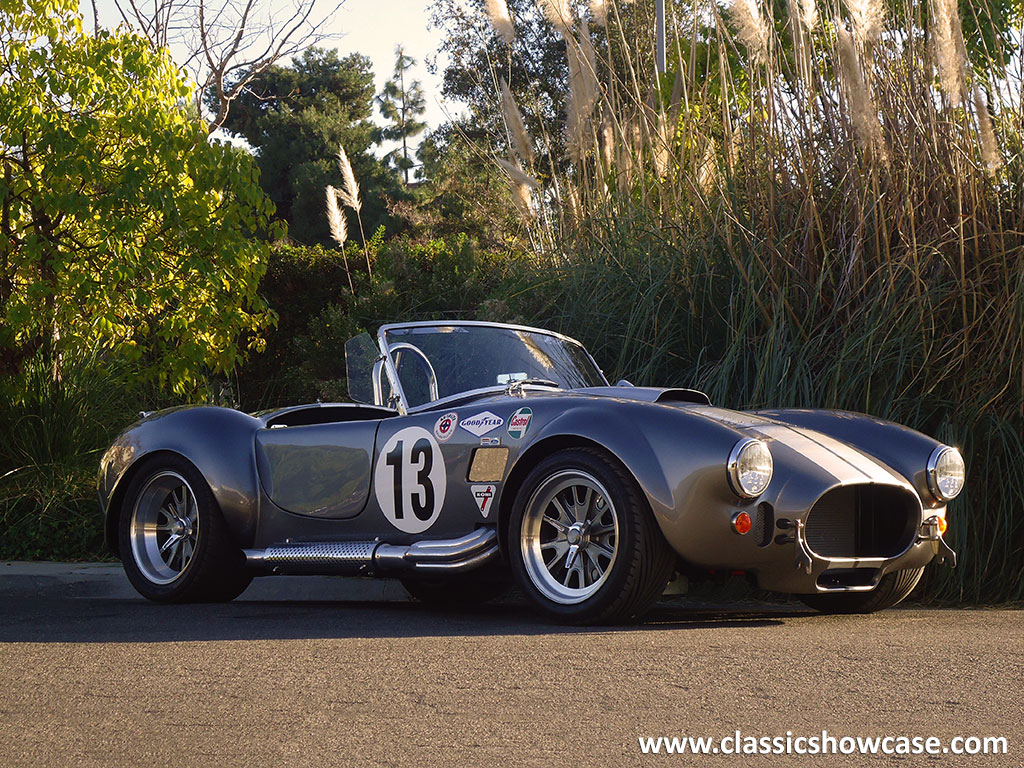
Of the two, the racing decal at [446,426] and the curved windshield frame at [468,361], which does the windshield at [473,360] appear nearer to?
the curved windshield frame at [468,361]

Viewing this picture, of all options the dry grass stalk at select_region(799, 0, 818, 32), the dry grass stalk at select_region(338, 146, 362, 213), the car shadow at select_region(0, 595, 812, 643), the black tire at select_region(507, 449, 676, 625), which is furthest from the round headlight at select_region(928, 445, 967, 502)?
the dry grass stalk at select_region(338, 146, 362, 213)

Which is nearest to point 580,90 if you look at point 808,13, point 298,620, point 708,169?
point 708,169

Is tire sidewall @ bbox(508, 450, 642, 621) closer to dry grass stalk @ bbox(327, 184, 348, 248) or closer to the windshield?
the windshield

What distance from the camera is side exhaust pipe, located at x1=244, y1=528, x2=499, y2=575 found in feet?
18.2

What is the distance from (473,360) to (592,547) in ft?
4.80

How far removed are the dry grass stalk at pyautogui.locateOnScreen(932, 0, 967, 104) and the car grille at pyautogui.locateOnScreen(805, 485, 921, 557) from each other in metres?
2.76

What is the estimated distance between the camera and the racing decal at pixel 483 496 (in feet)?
18.1

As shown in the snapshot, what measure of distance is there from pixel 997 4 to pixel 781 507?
5.35m

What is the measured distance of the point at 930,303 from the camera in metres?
6.79

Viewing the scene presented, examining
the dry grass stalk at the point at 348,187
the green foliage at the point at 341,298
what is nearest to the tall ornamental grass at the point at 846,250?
the green foliage at the point at 341,298

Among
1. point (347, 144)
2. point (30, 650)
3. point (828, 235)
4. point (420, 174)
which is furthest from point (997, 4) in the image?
point (420, 174)

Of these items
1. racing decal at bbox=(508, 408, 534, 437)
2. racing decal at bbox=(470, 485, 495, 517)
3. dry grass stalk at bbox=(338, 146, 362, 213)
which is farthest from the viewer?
dry grass stalk at bbox=(338, 146, 362, 213)

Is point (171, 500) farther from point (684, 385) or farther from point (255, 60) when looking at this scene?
point (255, 60)

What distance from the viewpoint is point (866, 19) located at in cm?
743
